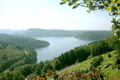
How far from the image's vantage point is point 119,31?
1816 mm

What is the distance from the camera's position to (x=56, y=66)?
132 ft

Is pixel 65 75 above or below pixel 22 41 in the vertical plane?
above

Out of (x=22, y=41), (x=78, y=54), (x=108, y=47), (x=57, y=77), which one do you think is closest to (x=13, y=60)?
(x=78, y=54)

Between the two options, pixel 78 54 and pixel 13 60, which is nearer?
pixel 78 54

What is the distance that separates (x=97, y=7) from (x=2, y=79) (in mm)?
35340

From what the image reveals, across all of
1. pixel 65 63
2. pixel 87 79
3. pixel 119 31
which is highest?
pixel 119 31

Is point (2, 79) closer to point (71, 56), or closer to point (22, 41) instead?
point (71, 56)

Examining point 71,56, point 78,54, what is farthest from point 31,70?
point 78,54

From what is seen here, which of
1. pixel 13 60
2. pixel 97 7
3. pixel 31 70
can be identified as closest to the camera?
pixel 97 7

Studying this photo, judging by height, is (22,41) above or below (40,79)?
below

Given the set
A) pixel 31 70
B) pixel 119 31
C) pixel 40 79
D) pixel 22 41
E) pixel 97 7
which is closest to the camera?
pixel 119 31

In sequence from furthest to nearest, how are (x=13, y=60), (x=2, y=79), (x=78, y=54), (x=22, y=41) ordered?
(x=22, y=41) → (x=13, y=60) → (x=78, y=54) → (x=2, y=79)

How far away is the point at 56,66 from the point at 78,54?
1236 centimetres

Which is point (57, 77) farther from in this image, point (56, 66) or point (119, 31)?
point (56, 66)
